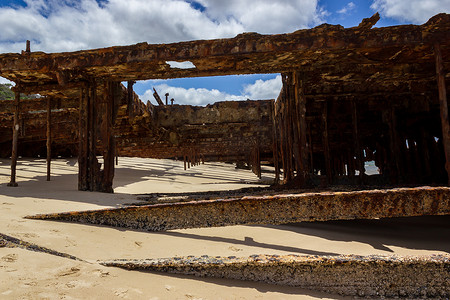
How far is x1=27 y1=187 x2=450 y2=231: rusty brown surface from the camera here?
94.0 inches

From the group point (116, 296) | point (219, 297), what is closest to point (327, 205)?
point (219, 297)

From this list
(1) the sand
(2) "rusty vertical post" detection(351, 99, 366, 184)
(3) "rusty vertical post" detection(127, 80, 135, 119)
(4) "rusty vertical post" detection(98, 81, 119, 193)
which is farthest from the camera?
(3) "rusty vertical post" detection(127, 80, 135, 119)

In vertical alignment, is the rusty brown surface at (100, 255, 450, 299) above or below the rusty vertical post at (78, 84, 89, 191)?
below

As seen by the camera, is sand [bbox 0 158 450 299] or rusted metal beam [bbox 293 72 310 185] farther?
rusted metal beam [bbox 293 72 310 185]

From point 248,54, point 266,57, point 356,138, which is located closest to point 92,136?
point 248,54

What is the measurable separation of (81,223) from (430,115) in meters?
10.4

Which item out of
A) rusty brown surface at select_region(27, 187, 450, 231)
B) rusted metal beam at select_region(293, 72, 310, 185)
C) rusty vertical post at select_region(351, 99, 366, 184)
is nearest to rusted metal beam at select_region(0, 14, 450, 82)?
rusted metal beam at select_region(293, 72, 310, 185)

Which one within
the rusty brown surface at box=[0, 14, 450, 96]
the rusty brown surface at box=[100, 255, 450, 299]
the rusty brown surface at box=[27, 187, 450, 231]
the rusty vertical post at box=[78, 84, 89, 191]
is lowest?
the rusty brown surface at box=[100, 255, 450, 299]

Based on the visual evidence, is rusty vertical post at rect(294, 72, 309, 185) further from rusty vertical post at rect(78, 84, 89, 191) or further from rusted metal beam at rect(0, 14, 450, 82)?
rusty vertical post at rect(78, 84, 89, 191)

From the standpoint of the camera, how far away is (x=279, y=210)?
101 inches

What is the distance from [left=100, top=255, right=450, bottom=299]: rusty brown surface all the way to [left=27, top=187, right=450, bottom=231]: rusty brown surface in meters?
0.58

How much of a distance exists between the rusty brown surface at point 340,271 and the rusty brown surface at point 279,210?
0.58 m

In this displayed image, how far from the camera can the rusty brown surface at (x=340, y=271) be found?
1.84 metres

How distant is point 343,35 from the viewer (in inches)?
204
